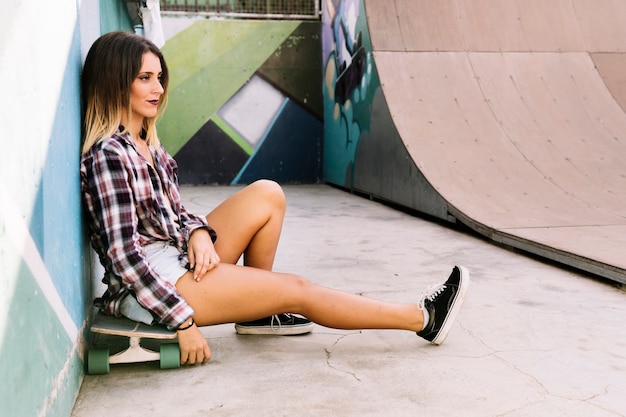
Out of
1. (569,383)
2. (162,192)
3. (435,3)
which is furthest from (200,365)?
(435,3)

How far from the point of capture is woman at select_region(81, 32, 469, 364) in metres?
1.69

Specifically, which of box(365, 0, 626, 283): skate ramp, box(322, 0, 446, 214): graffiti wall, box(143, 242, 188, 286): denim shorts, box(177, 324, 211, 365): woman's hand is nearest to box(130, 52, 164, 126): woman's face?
box(143, 242, 188, 286): denim shorts

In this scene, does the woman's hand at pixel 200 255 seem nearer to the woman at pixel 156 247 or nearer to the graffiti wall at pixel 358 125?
the woman at pixel 156 247

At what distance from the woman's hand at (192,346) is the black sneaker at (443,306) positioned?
2.25 feet

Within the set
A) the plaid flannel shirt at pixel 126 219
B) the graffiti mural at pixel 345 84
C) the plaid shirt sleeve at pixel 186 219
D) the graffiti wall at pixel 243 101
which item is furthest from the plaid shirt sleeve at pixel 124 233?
the graffiti wall at pixel 243 101

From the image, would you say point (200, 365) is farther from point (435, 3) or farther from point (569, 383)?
point (435, 3)

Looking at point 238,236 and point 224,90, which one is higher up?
point 224,90

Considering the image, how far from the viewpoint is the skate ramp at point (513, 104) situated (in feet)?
14.0

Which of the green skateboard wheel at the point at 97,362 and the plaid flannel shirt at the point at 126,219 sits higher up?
the plaid flannel shirt at the point at 126,219

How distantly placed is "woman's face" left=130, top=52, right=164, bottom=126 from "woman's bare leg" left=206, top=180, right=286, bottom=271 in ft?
1.32

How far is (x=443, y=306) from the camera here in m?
2.00

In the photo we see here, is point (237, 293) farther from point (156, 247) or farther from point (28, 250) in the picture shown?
point (28, 250)

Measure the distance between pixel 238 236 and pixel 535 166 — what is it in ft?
11.0

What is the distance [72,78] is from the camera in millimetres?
1631
